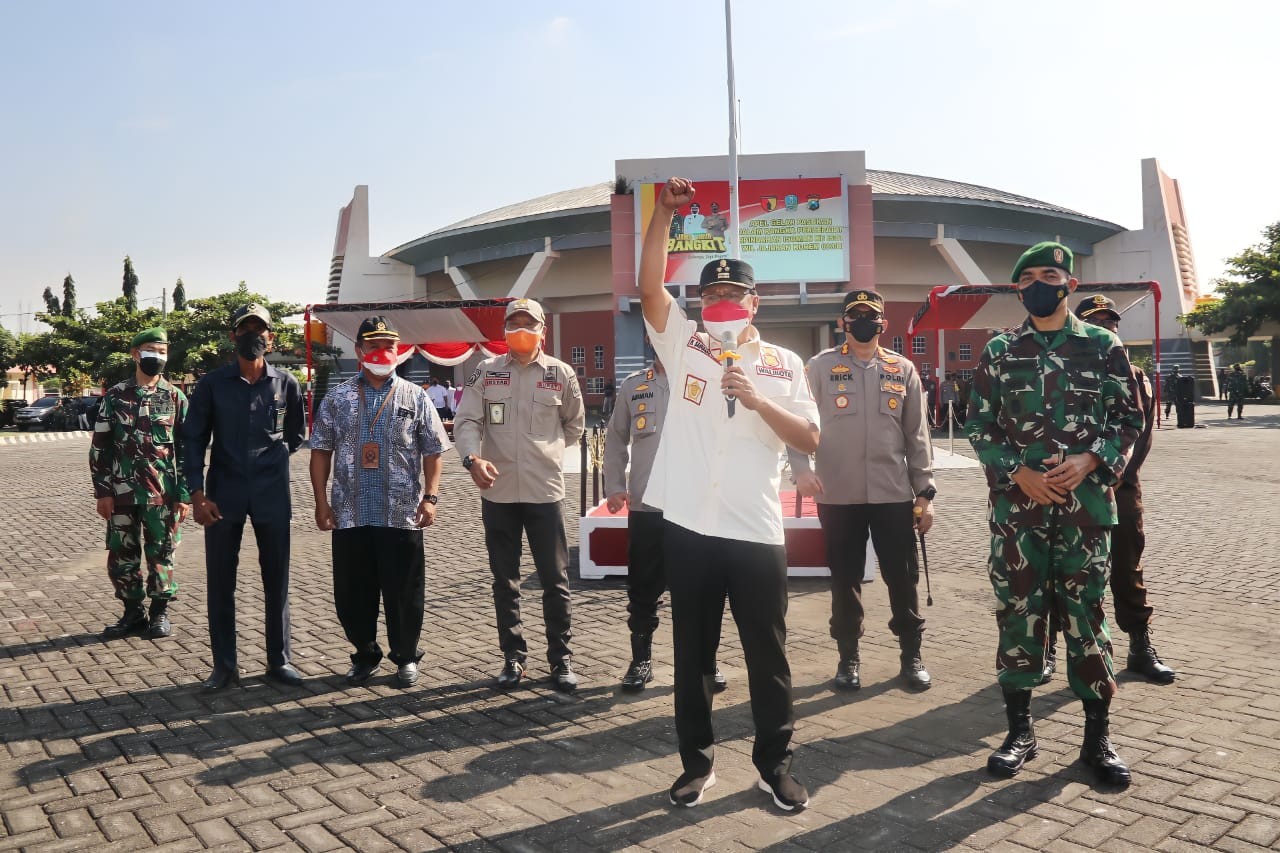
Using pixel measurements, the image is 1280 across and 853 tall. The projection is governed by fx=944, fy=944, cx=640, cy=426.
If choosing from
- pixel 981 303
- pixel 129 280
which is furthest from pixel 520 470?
pixel 129 280

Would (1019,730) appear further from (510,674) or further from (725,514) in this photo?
(510,674)

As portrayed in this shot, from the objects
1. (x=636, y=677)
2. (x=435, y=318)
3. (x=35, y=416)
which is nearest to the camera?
(x=636, y=677)

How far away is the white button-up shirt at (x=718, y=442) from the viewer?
347cm

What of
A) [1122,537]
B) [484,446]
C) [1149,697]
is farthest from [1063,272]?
[484,446]

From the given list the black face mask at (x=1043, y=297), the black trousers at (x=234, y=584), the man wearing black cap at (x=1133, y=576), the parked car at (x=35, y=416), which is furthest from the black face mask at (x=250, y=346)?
the parked car at (x=35, y=416)

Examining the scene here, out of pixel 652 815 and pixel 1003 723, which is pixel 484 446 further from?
pixel 1003 723

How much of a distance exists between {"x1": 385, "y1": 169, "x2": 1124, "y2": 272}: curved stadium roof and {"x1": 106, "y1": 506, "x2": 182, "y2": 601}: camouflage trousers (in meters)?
29.8

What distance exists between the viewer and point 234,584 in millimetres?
5148

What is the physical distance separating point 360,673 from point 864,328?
3330mm

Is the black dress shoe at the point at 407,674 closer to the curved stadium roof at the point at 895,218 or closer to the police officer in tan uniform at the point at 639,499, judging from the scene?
the police officer in tan uniform at the point at 639,499

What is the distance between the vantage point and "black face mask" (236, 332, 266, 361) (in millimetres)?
5198

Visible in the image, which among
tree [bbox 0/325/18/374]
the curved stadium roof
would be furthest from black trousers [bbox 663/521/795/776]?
tree [bbox 0/325/18/374]

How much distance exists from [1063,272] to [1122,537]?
6.34 feet

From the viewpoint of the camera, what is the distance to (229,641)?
5.07 metres
